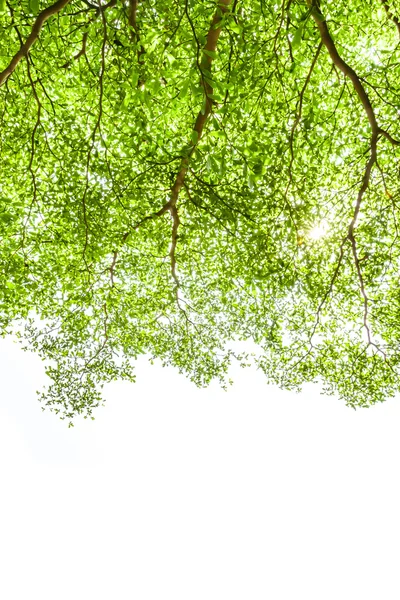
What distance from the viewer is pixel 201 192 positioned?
28.0 ft

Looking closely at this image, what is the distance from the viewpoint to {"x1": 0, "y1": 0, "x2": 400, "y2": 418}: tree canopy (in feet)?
24.7

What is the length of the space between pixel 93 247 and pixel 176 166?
8.45 feet

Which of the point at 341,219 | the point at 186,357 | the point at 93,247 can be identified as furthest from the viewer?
the point at 186,357

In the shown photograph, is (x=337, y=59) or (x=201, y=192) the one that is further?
(x=201, y=192)

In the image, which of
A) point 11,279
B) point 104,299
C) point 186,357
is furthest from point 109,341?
point 11,279

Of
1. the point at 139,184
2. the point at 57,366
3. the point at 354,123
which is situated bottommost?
the point at 57,366

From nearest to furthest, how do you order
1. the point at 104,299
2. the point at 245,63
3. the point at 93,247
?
the point at 245,63 → the point at 93,247 → the point at 104,299

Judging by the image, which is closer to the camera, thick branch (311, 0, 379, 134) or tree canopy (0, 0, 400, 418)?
thick branch (311, 0, 379, 134)

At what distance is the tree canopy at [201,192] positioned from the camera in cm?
754

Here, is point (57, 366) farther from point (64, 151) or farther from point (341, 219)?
point (341, 219)

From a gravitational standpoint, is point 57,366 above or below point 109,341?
below

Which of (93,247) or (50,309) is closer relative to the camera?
(93,247)

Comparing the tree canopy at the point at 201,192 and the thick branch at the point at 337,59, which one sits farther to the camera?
the tree canopy at the point at 201,192

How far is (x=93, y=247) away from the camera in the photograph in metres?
8.93
